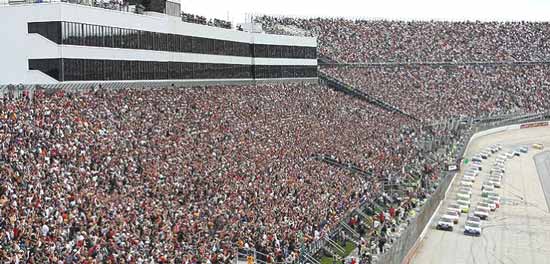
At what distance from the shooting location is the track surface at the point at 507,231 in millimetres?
39281

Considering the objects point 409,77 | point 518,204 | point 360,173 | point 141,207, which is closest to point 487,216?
point 518,204

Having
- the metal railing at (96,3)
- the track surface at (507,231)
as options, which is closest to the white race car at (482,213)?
the track surface at (507,231)

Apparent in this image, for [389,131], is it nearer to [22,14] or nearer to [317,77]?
[317,77]

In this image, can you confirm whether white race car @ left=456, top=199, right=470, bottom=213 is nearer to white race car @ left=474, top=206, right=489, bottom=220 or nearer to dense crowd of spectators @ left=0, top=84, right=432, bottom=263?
white race car @ left=474, top=206, right=489, bottom=220

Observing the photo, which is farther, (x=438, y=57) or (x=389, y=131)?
(x=438, y=57)

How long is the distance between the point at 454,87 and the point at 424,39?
10761 mm

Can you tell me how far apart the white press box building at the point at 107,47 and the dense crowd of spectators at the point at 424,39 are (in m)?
30.1

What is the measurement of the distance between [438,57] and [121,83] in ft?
190

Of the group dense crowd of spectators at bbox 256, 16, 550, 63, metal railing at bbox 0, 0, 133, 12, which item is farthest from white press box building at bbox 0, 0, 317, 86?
dense crowd of spectators at bbox 256, 16, 550, 63

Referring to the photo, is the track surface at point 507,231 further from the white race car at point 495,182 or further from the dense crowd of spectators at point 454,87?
the dense crowd of spectators at point 454,87

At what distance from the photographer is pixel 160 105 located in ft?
123

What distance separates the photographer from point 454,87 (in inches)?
3302

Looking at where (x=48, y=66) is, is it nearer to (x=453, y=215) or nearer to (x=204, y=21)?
(x=204, y=21)

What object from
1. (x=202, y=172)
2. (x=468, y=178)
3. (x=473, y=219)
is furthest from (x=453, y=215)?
(x=202, y=172)
